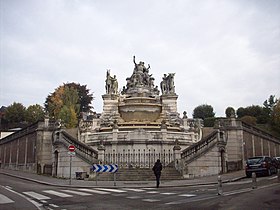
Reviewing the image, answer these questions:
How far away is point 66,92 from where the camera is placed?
61.8 m

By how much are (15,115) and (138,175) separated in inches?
1973

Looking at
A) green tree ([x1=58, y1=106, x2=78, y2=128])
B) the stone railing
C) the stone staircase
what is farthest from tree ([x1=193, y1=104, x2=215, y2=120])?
the stone staircase

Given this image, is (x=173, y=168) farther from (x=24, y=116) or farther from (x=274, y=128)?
(x=24, y=116)

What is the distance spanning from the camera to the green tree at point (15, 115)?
64.4 m

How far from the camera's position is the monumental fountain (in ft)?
81.3

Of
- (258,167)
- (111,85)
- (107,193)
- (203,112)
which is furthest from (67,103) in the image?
(107,193)

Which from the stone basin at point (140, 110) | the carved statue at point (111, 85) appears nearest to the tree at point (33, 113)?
the carved statue at point (111, 85)

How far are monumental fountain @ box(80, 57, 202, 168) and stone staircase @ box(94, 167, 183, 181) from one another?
1.24m

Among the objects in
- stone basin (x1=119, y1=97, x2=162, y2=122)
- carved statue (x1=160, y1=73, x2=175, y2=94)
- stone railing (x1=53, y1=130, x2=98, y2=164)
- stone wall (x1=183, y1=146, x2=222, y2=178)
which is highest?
carved statue (x1=160, y1=73, x2=175, y2=94)

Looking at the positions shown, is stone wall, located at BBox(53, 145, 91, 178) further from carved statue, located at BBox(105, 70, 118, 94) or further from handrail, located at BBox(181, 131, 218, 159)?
carved statue, located at BBox(105, 70, 118, 94)

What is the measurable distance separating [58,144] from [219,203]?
1883 cm

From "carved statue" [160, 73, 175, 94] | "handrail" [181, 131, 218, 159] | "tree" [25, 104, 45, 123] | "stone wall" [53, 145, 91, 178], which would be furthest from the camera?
"tree" [25, 104, 45, 123]

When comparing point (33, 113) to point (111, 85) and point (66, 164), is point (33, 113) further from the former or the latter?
point (66, 164)

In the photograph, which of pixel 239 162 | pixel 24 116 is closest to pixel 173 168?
pixel 239 162
